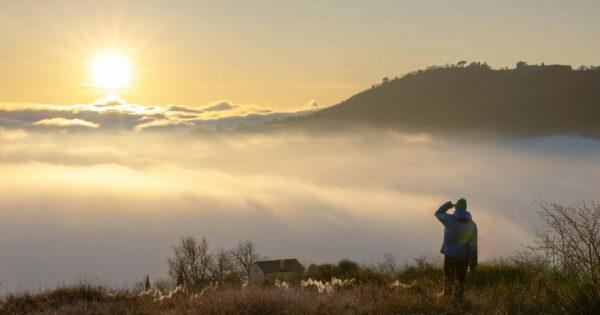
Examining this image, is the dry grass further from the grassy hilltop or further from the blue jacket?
the blue jacket

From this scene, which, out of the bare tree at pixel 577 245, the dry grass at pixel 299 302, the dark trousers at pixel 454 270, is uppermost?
the bare tree at pixel 577 245

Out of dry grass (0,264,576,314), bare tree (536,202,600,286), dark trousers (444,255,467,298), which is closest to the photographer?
bare tree (536,202,600,286)

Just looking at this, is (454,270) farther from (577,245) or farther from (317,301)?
(317,301)

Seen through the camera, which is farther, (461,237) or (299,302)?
(461,237)

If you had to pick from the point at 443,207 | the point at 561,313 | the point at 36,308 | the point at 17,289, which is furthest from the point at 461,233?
the point at 17,289

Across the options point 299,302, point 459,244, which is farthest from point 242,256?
point 299,302

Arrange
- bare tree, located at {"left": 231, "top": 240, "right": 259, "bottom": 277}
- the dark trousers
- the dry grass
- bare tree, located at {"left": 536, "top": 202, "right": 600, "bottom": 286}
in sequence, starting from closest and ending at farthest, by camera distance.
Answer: bare tree, located at {"left": 536, "top": 202, "right": 600, "bottom": 286} < the dry grass < the dark trousers < bare tree, located at {"left": 231, "top": 240, "right": 259, "bottom": 277}

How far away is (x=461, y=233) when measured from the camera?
11953mm

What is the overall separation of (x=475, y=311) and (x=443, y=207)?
2.67 metres

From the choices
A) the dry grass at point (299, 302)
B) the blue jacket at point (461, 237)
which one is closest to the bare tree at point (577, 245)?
the dry grass at point (299, 302)

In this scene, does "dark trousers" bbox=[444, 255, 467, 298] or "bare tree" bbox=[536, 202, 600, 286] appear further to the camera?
"dark trousers" bbox=[444, 255, 467, 298]

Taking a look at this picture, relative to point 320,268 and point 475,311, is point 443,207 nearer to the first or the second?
point 475,311

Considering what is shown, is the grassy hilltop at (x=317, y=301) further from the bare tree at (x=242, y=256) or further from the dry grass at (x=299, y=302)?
the bare tree at (x=242, y=256)

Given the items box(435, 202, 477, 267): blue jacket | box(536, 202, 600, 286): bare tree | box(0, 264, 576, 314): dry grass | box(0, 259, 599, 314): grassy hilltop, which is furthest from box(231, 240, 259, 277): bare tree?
box(536, 202, 600, 286): bare tree
